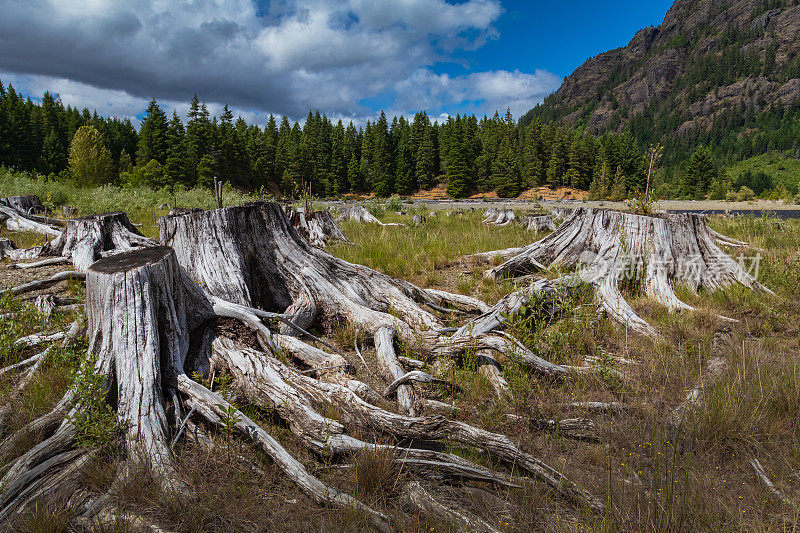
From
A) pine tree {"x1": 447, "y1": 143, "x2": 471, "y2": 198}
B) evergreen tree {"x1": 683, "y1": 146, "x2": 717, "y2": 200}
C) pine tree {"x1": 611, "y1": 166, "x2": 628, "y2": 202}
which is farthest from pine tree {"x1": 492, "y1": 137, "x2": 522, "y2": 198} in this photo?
evergreen tree {"x1": 683, "y1": 146, "x2": 717, "y2": 200}

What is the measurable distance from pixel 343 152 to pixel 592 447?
74.3 metres

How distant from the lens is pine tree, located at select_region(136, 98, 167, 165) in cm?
5572

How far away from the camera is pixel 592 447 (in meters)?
2.61

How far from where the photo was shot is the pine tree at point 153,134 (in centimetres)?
5572

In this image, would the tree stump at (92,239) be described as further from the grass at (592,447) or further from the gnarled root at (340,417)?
the gnarled root at (340,417)

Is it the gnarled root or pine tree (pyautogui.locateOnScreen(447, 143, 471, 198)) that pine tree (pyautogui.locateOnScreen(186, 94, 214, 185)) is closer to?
pine tree (pyautogui.locateOnScreen(447, 143, 471, 198))

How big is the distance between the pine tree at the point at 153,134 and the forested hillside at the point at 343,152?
0.14 meters

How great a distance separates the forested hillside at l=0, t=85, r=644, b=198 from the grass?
54248mm

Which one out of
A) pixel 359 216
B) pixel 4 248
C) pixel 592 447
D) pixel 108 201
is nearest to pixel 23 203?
pixel 108 201

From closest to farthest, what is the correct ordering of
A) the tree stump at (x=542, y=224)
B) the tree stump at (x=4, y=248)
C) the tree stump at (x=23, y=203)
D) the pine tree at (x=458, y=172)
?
1. the tree stump at (x=4, y=248)
2. the tree stump at (x=23, y=203)
3. the tree stump at (x=542, y=224)
4. the pine tree at (x=458, y=172)

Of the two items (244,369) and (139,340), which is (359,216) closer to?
(244,369)

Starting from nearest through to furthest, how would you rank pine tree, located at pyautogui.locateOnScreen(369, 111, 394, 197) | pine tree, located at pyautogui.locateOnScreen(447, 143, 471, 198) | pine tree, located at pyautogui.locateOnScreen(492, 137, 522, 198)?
Result: pine tree, located at pyautogui.locateOnScreen(492, 137, 522, 198) < pine tree, located at pyautogui.locateOnScreen(447, 143, 471, 198) < pine tree, located at pyautogui.locateOnScreen(369, 111, 394, 197)

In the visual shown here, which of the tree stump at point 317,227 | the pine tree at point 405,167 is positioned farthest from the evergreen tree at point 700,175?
the tree stump at point 317,227

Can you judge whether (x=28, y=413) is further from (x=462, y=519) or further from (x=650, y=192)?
(x=650, y=192)
